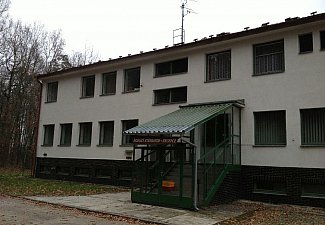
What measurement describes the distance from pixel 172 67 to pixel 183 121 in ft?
20.1

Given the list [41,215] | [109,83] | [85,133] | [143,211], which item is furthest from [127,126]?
[41,215]

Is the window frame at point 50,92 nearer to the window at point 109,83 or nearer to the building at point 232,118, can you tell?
the window at point 109,83

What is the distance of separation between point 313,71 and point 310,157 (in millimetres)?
3355

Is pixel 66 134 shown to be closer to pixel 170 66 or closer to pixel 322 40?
pixel 170 66

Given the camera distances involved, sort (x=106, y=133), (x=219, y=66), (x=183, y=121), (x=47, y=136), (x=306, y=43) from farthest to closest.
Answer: (x=47, y=136)
(x=106, y=133)
(x=219, y=66)
(x=306, y=43)
(x=183, y=121)

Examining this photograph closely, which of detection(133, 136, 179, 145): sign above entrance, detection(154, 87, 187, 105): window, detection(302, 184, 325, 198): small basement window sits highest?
detection(154, 87, 187, 105): window

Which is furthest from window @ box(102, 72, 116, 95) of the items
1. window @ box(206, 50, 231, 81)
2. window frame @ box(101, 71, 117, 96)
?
window @ box(206, 50, 231, 81)

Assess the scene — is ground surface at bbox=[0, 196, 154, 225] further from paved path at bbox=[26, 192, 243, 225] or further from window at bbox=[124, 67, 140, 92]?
window at bbox=[124, 67, 140, 92]

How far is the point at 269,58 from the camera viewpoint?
1531 centimetres

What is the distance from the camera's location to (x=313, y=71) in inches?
544

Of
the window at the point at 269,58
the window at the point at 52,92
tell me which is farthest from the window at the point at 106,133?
the window at the point at 269,58

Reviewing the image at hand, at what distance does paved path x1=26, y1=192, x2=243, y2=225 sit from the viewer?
10449 mm

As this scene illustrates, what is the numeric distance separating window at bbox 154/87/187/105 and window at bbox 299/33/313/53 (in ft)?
19.5

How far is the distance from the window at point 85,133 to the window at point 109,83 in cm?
241
